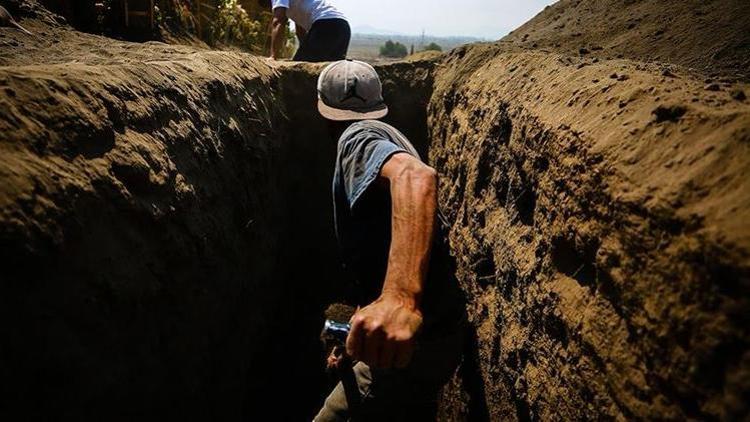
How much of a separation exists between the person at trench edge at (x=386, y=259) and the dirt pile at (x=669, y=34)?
1.53 metres

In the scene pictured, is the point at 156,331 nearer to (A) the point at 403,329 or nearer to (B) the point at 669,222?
(A) the point at 403,329

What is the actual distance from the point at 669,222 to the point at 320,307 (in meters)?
4.32

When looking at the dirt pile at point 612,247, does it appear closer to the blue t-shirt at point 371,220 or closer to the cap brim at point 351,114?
the blue t-shirt at point 371,220

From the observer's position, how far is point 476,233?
2.88 meters

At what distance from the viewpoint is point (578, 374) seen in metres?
1.47

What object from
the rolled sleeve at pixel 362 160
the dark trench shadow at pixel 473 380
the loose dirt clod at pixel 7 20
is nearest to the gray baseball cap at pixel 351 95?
the rolled sleeve at pixel 362 160

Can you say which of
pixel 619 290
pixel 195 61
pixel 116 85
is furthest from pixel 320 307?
pixel 619 290

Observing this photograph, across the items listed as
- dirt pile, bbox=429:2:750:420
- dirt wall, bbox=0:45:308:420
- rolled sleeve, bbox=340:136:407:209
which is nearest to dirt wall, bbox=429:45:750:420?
dirt pile, bbox=429:2:750:420

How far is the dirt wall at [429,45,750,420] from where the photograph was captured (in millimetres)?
919

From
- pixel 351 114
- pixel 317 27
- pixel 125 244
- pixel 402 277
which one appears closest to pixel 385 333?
pixel 402 277

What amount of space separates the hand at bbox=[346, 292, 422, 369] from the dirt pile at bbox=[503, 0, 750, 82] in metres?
1.81

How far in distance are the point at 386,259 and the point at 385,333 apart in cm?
80

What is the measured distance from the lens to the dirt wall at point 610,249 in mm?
919

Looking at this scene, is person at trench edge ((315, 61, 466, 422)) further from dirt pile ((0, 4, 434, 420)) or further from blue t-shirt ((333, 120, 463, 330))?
dirt pile ((0, 4, 434, 420))
